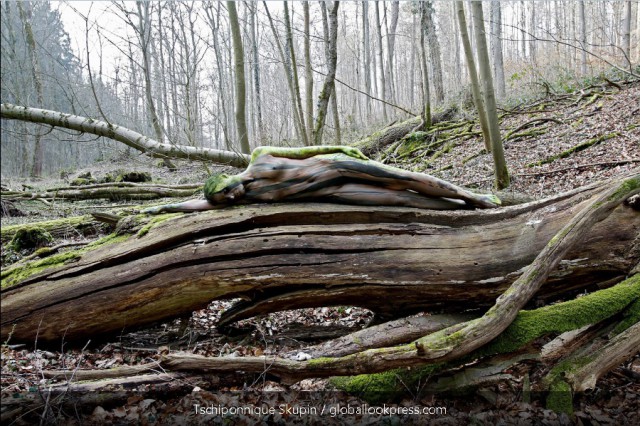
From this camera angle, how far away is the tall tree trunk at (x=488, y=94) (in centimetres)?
743

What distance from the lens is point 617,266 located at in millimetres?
4195

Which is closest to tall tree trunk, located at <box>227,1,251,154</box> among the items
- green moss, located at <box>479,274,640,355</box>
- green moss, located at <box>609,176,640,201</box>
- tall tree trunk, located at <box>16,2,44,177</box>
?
green moss, located at <box>479,274,640,355</box>

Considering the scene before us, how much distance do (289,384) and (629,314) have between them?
3205mm

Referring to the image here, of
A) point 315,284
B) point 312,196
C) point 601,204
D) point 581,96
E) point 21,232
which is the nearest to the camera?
point 601,204

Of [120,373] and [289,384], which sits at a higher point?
[120,373]

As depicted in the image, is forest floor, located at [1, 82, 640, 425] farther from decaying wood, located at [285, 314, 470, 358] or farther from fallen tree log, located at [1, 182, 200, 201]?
fallen tree log, located at [1, 182, 200, 201]

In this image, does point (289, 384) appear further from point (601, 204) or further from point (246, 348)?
point (601, 204)

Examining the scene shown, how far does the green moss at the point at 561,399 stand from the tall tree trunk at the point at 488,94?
217 inches

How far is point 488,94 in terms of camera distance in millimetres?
7629

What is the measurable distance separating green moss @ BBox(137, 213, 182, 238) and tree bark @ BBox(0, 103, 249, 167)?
3.16 m

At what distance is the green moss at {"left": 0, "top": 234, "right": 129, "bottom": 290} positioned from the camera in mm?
3965

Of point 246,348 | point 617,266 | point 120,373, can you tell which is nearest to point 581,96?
point 617,266

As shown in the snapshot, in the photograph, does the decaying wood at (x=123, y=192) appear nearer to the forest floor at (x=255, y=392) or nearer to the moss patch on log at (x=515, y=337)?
the forest floor at (x=255, y=392)

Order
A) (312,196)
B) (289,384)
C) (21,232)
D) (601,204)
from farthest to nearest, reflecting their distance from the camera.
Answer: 1. (21,232)
2. (312,196)
3. (601,204)
4. (289,384)
